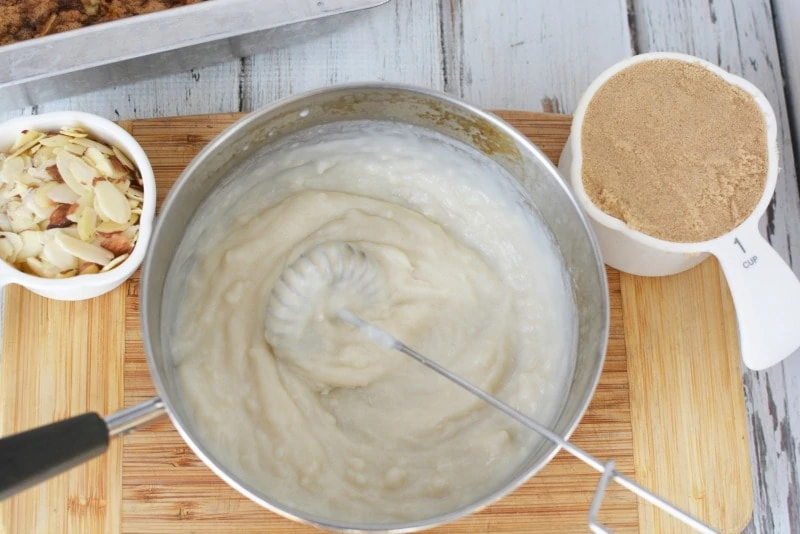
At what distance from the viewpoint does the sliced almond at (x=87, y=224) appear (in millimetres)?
1068

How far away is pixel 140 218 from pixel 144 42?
0.26 metres

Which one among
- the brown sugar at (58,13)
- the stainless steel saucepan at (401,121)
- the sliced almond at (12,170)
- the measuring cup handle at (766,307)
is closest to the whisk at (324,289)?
the stainless steel saucepan at (401,121)

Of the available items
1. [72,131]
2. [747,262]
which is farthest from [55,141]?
[747,262]

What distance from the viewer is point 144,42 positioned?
1152mm

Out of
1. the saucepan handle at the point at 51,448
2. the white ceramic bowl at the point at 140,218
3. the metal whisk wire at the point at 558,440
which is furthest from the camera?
the white ceramic bowl at the point at 140,218

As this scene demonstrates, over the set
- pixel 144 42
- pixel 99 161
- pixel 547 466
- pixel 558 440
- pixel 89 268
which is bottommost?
pixel 547 466

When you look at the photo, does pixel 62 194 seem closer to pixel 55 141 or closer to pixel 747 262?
pixel 55 141

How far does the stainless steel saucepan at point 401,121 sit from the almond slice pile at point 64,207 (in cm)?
9

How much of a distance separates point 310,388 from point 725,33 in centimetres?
95

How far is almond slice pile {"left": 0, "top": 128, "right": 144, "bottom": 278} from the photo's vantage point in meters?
1.06

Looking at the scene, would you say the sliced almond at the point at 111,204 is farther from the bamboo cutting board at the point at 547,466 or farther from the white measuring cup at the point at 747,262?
the white measuring cup at the point at 747,262

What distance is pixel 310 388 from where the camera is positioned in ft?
3.67

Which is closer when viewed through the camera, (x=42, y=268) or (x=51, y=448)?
(x=51, y=448)

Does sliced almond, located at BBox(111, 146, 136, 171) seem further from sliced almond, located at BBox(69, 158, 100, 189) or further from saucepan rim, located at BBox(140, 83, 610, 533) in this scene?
saucepan rim, located at BBox(140, 83, 610, 533)
